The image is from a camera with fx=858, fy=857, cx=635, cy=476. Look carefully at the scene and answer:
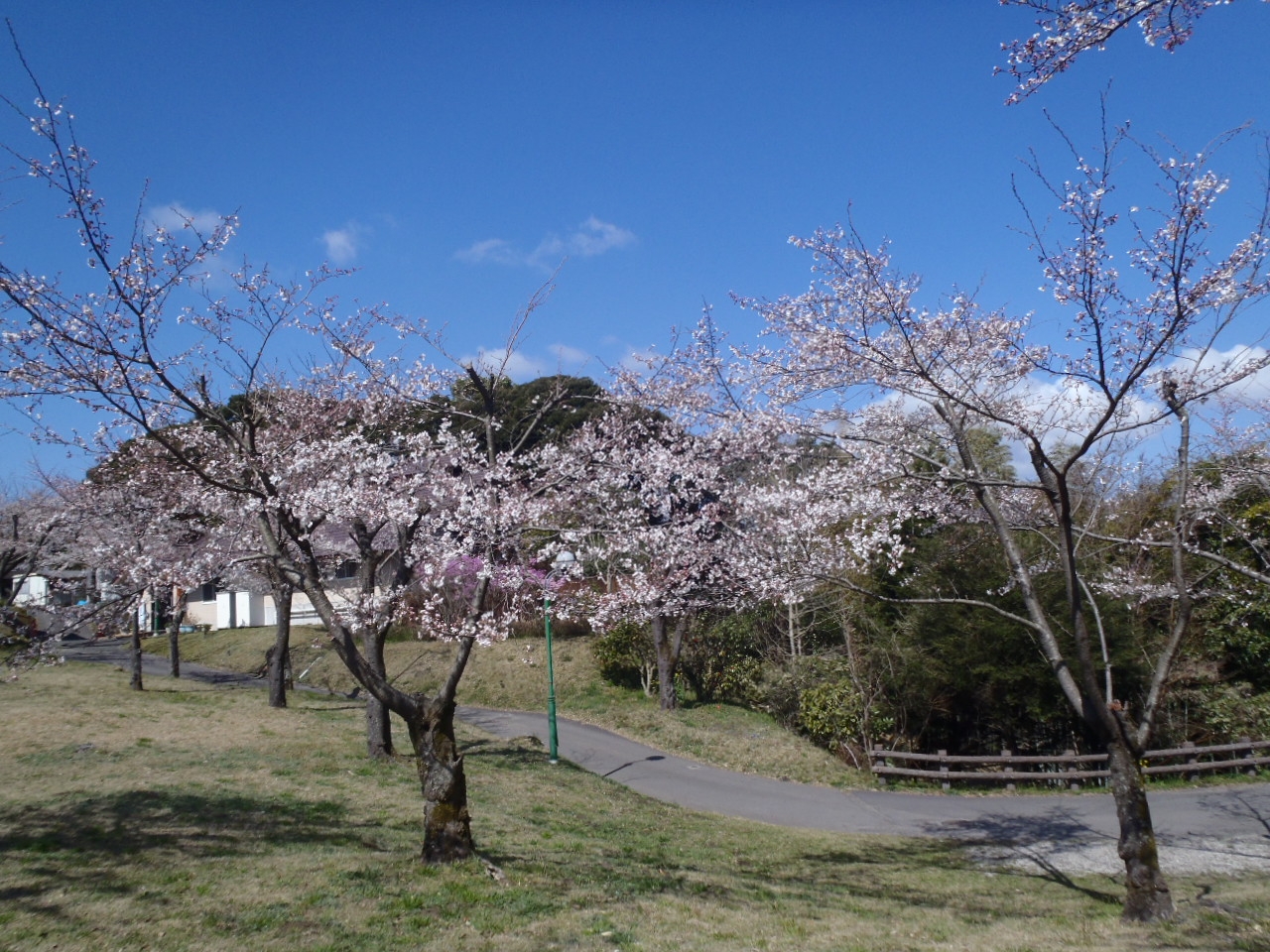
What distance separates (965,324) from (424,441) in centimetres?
591

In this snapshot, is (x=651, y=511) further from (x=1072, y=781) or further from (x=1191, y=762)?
(x=1191, y=762)

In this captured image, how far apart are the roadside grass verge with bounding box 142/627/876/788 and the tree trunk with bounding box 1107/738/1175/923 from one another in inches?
337

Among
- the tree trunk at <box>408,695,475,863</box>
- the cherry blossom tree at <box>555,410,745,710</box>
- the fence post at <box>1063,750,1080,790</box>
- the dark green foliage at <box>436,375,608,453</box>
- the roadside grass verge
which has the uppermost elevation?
the dark green foliage at <box>436,375,608,453</box>

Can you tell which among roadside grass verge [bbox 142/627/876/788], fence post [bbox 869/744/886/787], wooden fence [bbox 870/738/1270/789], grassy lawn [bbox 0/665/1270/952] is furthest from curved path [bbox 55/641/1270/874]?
grassy lawn [bbox 0/665/1270/952]

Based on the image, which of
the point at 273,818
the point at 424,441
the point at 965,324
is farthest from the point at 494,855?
the point at 965,324

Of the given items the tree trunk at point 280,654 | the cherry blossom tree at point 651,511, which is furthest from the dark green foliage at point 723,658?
the tree trunk at point 280,654

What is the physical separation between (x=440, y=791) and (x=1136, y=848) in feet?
17.3

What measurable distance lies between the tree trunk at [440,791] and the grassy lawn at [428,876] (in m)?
0.21

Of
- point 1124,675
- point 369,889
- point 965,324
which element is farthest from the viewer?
point 1124,675

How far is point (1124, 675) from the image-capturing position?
14672mm

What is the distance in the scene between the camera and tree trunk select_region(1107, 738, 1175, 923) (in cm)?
629

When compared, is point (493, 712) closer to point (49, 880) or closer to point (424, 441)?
point (424, 441)

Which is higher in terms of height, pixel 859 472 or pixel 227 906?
pixel 859 472

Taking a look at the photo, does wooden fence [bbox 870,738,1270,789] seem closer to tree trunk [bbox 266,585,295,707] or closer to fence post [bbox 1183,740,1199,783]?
fence post [bbox 1183,740,1199,783]
